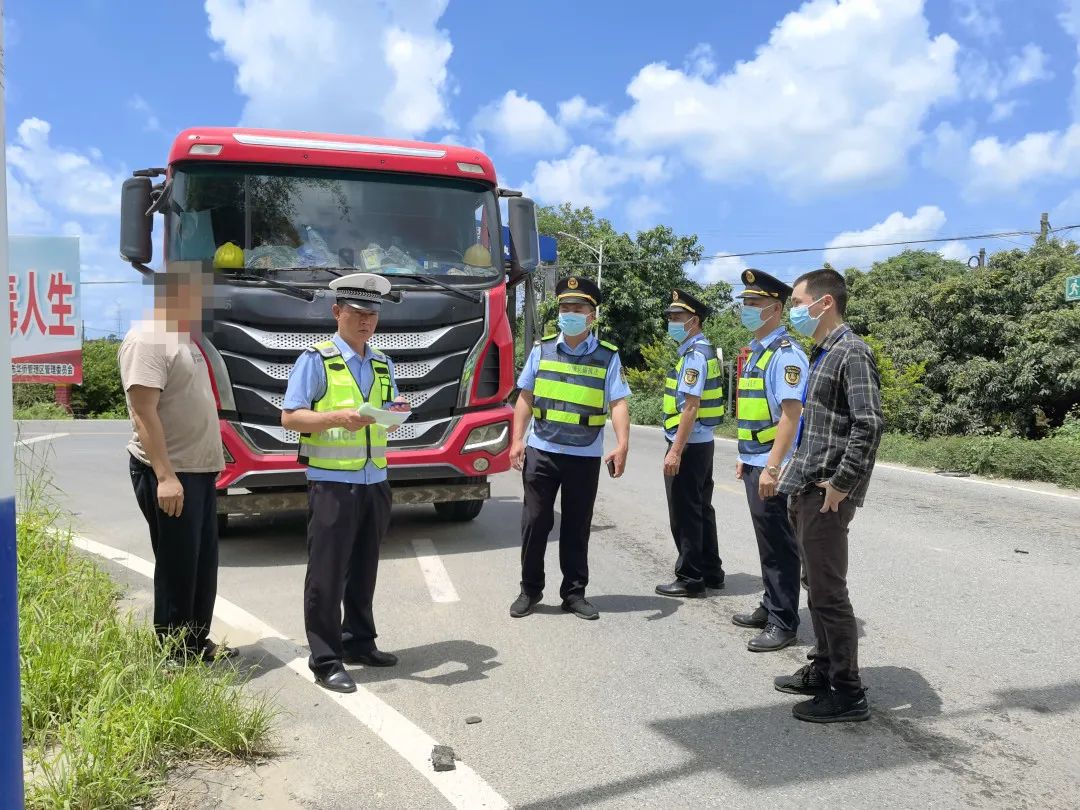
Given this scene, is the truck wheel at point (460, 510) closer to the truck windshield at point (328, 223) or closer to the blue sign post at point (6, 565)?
the truck windshield at point (328, 223)

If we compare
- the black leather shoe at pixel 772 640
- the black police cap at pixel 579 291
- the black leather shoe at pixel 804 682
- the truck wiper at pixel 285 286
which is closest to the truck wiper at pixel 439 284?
the truck wiper at pixel 285 286

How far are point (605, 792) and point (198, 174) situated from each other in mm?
5176

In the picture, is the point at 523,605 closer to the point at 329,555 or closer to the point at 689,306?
the point at 329,555

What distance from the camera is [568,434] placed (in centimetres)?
514

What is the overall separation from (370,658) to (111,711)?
1369 mm

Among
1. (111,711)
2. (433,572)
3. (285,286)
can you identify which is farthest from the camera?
(433,572)

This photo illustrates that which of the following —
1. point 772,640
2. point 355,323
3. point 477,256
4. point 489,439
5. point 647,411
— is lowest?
point 647,411

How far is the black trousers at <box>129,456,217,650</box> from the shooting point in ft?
13.1

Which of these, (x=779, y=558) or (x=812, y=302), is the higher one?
(x=812, y=302)

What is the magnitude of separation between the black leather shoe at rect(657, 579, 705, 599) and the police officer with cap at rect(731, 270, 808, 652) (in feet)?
1.70

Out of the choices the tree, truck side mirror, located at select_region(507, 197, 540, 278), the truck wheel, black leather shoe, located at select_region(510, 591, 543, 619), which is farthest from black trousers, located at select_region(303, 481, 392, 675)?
the tree

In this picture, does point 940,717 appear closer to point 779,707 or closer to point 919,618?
point 779,707

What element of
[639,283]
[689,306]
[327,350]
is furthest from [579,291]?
[639,283]

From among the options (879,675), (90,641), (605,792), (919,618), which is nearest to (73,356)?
(90,641)
